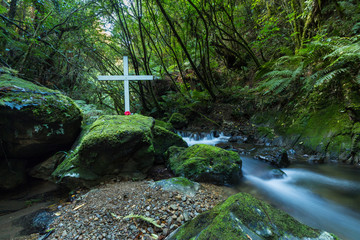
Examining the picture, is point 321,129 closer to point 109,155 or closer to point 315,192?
point 315,192

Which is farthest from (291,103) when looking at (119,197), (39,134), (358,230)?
(39,134)

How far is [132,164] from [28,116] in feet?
7.40

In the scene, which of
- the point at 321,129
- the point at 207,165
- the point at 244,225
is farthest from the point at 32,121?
the point at 321,129

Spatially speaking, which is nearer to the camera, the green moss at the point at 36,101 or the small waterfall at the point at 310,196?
the small waterfall at the point at 310,196

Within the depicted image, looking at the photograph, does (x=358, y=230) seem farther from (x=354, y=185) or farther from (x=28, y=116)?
(x=28, y=116)

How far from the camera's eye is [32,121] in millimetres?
3309

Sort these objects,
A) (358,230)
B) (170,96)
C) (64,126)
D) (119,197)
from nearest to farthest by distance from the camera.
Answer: (358,230)
(119,197)
(64,126)
(170,96)

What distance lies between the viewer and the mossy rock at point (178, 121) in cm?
819

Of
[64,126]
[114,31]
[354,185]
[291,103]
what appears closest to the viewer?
[354,185]

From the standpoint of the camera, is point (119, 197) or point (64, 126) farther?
point (64, 126)

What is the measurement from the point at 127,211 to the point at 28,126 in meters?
2.85

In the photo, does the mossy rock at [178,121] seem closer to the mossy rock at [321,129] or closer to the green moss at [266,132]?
the green moss at [266,132]

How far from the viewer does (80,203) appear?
2.50 m

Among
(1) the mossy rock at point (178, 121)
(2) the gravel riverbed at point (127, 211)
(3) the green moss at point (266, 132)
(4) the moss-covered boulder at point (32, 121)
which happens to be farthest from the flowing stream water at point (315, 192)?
(1) the mossy rock at point (178, 121)
